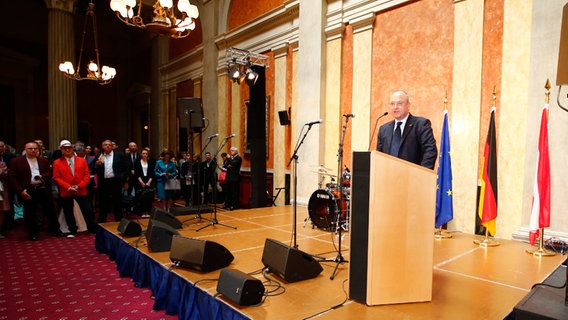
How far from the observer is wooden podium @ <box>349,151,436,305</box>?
205 cm

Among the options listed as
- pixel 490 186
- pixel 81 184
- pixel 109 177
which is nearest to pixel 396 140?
pixel 490 186

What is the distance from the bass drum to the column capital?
10573mm

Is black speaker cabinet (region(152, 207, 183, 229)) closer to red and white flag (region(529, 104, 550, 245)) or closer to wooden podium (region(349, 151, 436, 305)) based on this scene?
wooden podium (region(349, 151, 436, 305))

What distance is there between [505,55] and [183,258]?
4706 millimetres

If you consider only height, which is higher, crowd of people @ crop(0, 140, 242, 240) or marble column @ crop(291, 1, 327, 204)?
marble column @ crop(291, 1, 327, 204)

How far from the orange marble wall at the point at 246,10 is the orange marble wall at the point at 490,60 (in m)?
4.87

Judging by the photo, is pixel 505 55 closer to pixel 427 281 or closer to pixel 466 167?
pixel 466 167

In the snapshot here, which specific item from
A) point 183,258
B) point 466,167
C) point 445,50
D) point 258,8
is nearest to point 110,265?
point 183,258

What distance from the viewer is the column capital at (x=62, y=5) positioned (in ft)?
34.1

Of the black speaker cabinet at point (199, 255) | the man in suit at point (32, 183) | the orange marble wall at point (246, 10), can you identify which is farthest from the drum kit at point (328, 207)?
the orange marble wall at point (246, 10)

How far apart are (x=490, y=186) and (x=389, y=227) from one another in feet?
8.94

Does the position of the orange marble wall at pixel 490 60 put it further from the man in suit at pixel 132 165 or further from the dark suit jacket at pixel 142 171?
the man in suit at pixel 132 165

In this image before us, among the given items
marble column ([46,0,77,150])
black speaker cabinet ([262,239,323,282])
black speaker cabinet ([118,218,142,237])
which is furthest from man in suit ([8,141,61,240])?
marble column ([46,0,77,150])

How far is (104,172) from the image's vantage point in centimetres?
625
